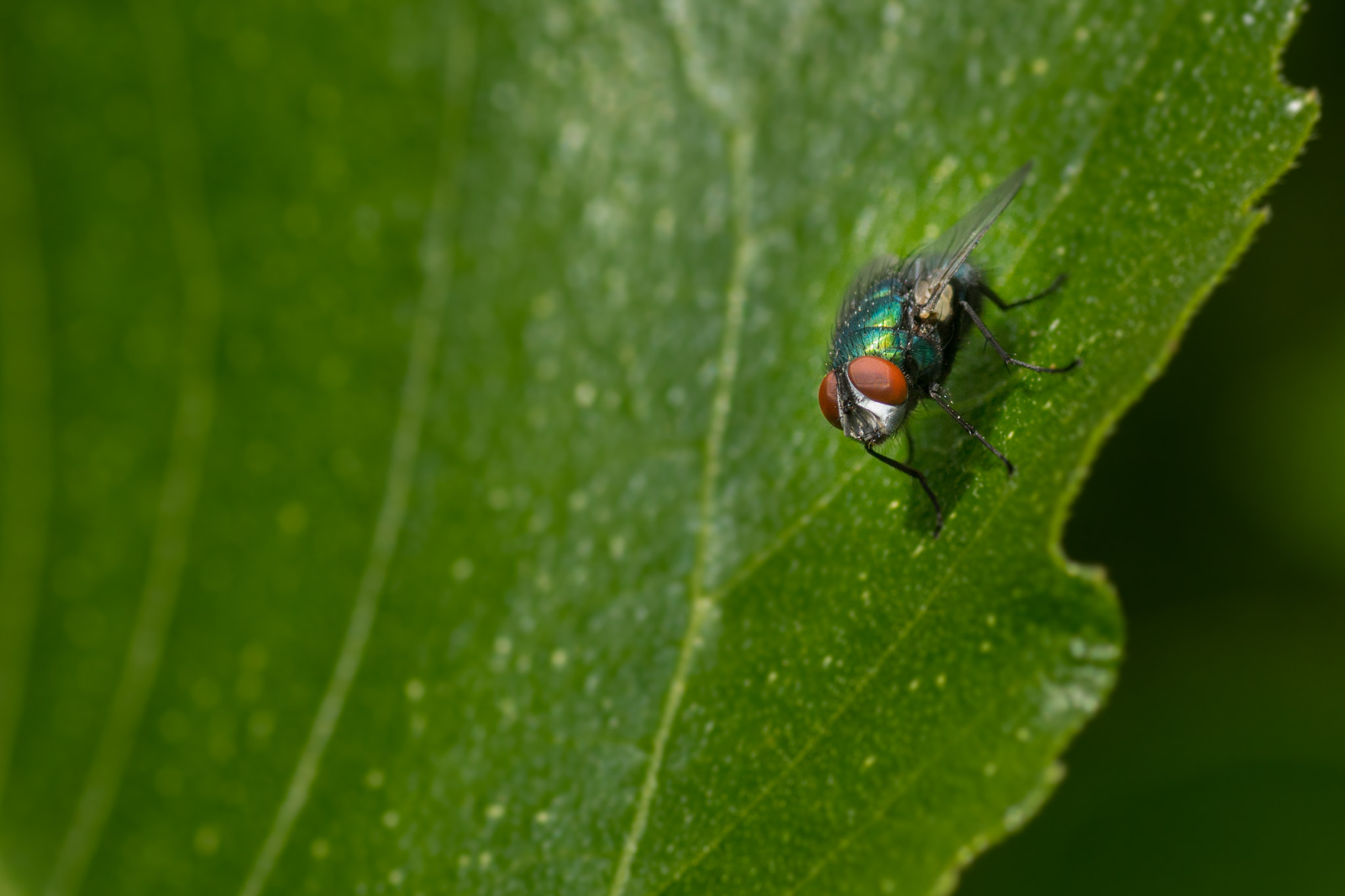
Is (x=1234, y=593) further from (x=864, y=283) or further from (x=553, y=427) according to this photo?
(x=553, y=427)

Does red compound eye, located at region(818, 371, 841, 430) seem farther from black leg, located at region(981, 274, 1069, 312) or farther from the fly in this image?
black leg, located at region(981, 274, 1069, 312)

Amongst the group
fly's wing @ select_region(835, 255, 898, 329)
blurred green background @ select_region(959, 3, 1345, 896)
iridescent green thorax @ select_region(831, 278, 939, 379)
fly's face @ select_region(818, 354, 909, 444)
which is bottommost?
blurred green background @ select_region(959, 3, 1345, 896)

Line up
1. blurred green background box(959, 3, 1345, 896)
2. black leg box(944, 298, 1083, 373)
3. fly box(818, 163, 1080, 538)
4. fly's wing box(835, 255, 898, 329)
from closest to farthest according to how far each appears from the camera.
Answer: black leg box(944, 298, 1083, 373), fly box(818, 163, 1080, 538), fly's wing box(835, 255, 898, 329), blurred green background box(959, 3, 1345, 896)

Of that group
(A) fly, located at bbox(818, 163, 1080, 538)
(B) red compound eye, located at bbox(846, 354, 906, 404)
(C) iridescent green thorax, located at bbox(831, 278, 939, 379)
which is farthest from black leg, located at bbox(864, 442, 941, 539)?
(C) iridescent green thorax, located at bbox(831, 278, 939, 379)

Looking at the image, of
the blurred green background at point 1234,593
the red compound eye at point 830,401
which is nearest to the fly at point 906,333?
the red compound eye at point 830,401

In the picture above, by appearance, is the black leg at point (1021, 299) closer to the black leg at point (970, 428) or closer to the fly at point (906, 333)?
the fly at point (906, 333)

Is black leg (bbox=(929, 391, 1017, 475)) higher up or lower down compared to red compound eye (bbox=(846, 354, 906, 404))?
lower down

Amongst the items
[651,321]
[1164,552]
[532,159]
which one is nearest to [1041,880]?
[1164,552]

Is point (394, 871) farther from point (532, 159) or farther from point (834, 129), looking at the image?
point (834, 129)
